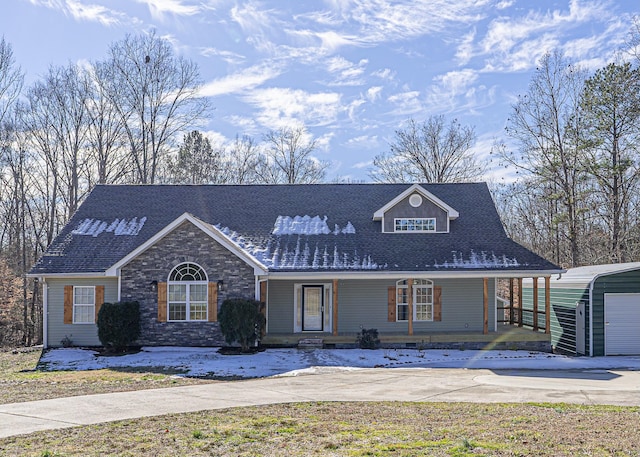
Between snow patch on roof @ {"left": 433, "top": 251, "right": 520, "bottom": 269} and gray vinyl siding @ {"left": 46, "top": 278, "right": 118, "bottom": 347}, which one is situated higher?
snow patch on roof @ {"left": 433, "top": 251, "right": 520, "bottom": 269}

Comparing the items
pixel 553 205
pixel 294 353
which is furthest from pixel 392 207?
pixel 553 205

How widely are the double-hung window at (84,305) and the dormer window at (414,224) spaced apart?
34.5 feet

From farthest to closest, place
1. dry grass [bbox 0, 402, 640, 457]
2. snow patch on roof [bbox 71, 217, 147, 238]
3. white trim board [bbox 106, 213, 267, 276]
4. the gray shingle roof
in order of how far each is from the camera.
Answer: snow patch on roof [bbox 71, 217, 147, 238] → the gray shingle roof → white trim board [bbox 106, 213, 267, 276] → dry grass [bbox 0, 402, 640, 457]

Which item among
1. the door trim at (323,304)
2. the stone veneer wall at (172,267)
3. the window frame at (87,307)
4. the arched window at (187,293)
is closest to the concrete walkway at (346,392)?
the stone veneer wall at (172,267)

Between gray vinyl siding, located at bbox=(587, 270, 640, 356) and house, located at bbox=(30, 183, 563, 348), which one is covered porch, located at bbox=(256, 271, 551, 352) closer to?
house, located at bbox=(30, 183, 563, 348)

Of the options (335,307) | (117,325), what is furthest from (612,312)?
(117,325)

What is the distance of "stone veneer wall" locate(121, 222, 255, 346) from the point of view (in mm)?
17672

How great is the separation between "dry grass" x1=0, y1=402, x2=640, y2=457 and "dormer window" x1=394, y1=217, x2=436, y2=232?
1142 centimetres

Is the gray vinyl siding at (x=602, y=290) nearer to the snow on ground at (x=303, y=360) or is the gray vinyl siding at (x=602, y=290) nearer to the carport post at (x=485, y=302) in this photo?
the snow on ground at (x=303, y=360)

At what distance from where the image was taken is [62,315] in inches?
723

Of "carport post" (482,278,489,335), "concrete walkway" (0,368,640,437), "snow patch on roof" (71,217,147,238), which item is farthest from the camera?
"snow patch on roof" (71,217,147,238)

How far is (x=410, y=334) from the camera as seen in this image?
18328mm

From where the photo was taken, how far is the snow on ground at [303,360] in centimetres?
1467

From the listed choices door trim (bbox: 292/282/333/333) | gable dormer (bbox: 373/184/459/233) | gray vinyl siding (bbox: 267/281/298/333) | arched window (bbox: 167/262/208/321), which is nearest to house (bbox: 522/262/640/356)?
gable dormer (bbox: 373/184/459/233)
